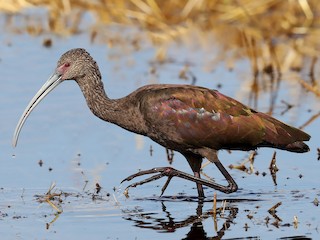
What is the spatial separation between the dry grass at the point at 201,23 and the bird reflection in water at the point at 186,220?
6.57 metres

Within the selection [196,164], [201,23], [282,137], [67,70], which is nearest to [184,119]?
[196,164]

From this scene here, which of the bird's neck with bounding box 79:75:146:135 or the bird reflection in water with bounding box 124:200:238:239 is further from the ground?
the bird's neck with bounding box 79:75:146:135

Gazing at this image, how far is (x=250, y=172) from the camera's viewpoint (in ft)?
34.9

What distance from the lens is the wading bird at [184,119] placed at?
944 centimetres

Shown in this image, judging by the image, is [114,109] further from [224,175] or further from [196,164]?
[224,175]

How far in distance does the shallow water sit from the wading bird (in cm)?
41

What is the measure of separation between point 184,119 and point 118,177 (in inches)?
46.9

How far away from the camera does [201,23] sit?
17734 mm

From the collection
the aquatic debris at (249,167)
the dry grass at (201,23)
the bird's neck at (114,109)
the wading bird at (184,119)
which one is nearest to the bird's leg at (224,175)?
the wading bird at (184,119)

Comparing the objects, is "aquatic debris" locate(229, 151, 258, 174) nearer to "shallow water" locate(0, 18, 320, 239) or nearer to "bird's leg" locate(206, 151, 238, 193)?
"shallow water" locate(0, 18, 320, 239)

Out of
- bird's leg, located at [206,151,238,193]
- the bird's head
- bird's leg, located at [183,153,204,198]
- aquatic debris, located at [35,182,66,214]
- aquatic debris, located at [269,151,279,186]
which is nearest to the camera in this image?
aquatic debris, located at [35,182,66,214]

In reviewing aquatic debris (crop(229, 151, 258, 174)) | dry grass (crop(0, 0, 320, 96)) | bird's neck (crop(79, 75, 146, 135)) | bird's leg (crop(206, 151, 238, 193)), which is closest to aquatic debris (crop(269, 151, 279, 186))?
aquatic debris (crop(229, 151, 258, 174))

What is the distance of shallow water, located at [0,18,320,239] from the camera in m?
8.75

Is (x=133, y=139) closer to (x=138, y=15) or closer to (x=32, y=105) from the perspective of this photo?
(x=32, y=105)
